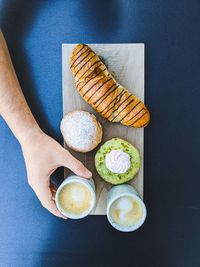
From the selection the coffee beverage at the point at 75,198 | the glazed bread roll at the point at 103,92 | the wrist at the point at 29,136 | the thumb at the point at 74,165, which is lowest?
the coffee beverage at the point at 75,198

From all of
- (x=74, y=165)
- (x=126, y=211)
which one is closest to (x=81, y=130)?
(x=74, y=165)

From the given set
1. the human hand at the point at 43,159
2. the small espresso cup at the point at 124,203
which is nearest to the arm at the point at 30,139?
the human hand at the point at 43,159

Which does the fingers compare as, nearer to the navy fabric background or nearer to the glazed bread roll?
the navy fabric background

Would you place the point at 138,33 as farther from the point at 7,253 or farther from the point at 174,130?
the point at 7,253

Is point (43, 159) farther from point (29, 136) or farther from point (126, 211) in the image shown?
point (126, 211)

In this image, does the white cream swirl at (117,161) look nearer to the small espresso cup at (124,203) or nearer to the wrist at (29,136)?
the small espresso cup at (124,203)
